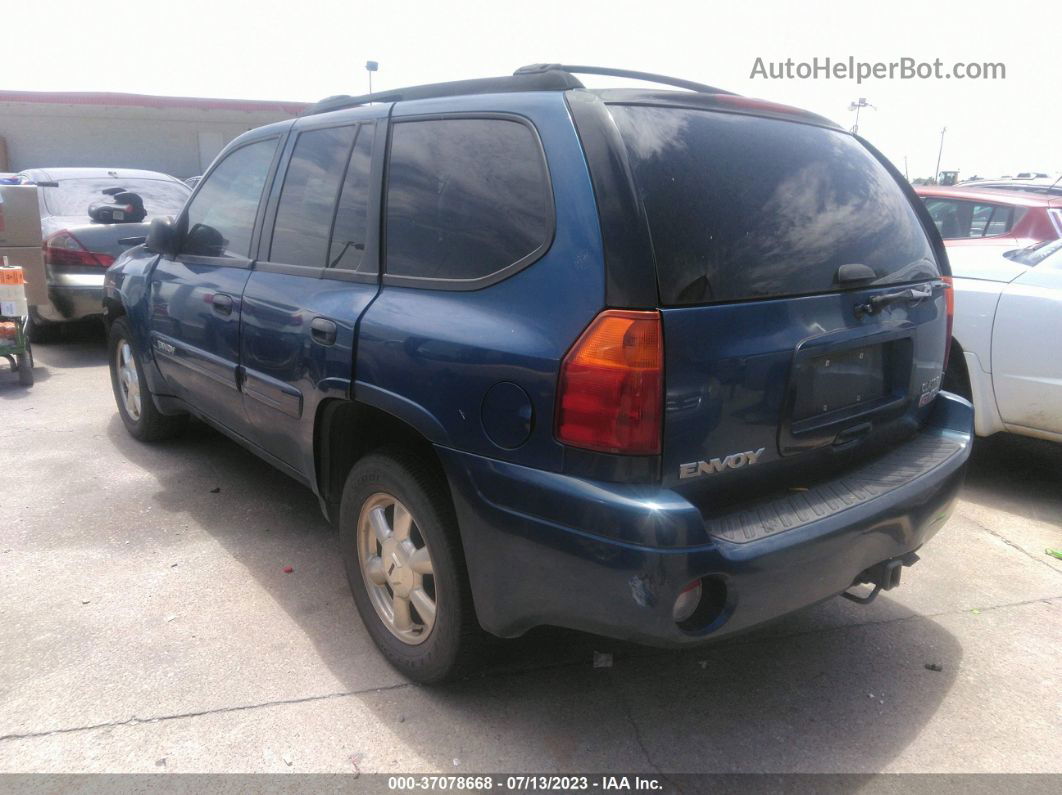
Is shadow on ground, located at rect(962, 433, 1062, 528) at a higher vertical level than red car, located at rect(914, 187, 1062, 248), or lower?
lower

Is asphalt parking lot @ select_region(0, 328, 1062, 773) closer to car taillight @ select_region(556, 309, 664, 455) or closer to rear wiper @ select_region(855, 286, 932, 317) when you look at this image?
car taillight @ select_region(556, 309, 664, 455)

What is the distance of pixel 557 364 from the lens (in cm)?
211

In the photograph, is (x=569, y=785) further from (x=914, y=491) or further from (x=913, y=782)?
(x=914, y=491)

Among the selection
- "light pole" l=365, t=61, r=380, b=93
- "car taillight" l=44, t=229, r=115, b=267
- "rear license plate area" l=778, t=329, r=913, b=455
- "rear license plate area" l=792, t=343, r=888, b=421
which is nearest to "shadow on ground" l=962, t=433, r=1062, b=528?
"rear license plate area" l=778, t=329, r=913, b=455

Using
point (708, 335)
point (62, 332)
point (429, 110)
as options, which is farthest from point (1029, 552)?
point (62, 332)

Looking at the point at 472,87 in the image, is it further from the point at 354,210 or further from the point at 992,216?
the point at 992,216

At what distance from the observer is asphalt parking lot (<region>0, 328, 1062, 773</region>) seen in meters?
2.48

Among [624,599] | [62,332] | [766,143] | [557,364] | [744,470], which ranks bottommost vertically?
[62,332]

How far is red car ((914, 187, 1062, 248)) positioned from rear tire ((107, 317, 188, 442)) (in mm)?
5002

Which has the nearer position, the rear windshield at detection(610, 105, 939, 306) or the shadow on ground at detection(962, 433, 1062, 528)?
the rear windshield at detection(610, 105, 939, 306)

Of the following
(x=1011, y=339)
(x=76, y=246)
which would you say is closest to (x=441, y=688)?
(x=1011, y=339)

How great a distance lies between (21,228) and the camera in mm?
6852

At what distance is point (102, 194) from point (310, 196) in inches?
261

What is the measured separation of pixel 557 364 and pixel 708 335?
0.40 meters
